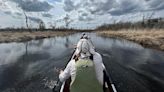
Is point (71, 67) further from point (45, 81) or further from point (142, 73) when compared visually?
point (142, 73)

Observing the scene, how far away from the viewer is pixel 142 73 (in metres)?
16.6

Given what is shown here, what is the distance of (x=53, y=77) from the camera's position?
587 inches

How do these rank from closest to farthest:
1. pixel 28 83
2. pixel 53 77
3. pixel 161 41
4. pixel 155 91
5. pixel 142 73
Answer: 1. pixel 155 91
2. pixel 28 83
3. pixel 53 77
4. pixel 142 73
5. pixel 161 41

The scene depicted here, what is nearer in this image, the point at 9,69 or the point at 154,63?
the point at 9,69

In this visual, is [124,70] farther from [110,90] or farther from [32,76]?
[110,90]

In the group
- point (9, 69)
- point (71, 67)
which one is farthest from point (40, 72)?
point (71, 67)

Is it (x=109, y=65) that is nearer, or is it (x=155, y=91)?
(x=155, y=91)

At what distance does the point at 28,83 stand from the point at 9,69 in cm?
514

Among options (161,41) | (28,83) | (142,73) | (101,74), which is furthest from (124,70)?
(161,41)

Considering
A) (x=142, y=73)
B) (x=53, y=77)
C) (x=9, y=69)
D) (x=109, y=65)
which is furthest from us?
(x=109, y=65)

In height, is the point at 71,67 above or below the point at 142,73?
above

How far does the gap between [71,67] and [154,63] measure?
612 inches

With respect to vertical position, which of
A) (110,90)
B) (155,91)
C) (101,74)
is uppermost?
(101,74)

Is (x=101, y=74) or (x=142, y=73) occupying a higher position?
(x=101, y=74)
